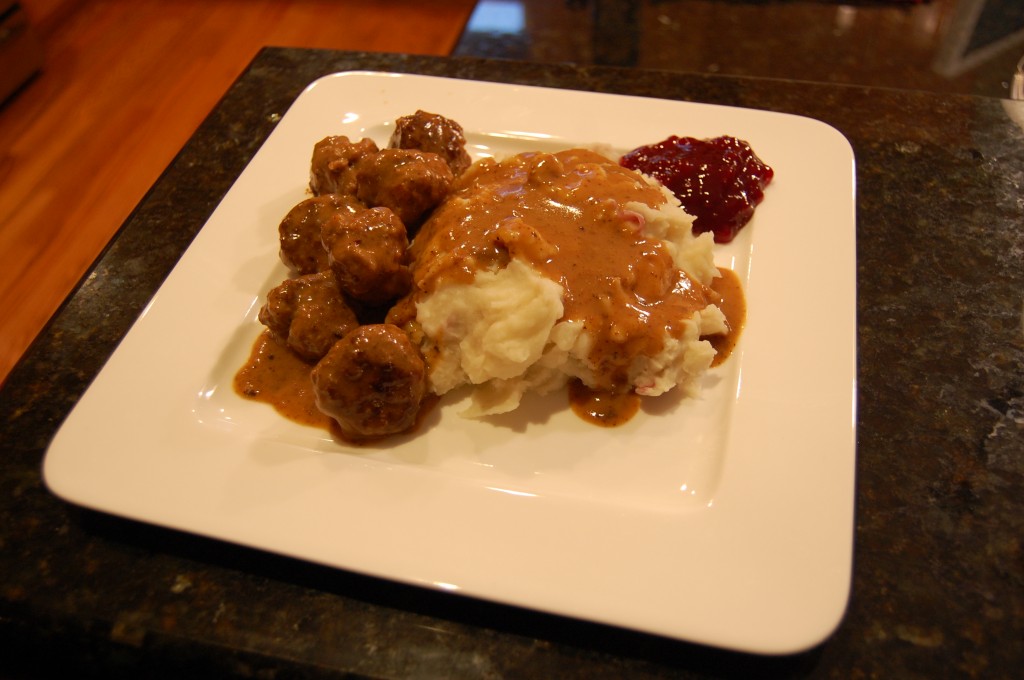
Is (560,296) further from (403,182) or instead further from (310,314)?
(310,314)

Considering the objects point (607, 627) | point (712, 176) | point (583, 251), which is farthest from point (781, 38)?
point (607, 627)

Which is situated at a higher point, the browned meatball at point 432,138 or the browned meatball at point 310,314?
the browned meatball at point 432,138

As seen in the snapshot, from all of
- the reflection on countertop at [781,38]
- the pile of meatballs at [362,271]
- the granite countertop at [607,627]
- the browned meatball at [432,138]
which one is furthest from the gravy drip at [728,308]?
the reflection on countertop at [781,38]

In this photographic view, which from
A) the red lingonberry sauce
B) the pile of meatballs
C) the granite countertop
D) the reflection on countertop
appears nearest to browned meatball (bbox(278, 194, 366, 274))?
the pile of meatballs

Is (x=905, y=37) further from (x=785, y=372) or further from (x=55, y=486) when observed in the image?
(x=55, y=486)

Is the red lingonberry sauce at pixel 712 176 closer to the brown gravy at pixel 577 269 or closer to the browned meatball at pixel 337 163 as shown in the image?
the brown gravy at pixel 577 269

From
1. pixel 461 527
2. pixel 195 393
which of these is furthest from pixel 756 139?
pixel 195 393

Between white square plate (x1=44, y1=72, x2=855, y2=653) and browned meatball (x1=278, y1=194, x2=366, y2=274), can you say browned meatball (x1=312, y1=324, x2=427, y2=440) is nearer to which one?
white square plate (x1=44, y1=72, x2=855, y2=653)
